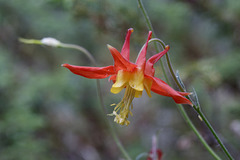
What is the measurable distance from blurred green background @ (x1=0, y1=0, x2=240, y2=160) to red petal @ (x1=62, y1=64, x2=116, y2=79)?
40.8 inches

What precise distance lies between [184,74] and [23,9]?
197cm

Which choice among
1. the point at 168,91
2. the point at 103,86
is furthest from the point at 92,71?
the point at 103,86

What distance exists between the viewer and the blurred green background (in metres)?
2.29

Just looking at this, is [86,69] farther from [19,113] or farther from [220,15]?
[220,15]

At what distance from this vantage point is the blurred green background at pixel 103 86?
229 centimetres

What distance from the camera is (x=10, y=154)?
7.04 ft

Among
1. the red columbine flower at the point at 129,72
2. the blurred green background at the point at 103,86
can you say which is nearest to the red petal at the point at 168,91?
the red columbine flower at the point at 129,72

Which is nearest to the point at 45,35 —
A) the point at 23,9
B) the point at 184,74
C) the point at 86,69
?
the point at 23,9

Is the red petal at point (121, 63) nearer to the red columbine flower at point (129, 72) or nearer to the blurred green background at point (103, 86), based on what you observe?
the red columbine flower at point (129, 72)

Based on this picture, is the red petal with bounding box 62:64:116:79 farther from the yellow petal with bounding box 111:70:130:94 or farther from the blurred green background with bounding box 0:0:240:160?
the blurred green background with bounding box 0:0:240:160

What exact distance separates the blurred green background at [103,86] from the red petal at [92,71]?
1035 millimetres

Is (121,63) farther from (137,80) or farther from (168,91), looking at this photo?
(168,91)

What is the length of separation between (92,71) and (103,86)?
335 cm

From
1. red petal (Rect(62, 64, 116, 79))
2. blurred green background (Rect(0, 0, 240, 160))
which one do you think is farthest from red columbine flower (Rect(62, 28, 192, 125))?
blurred green background (Rect(0, 0, 240, 160))
